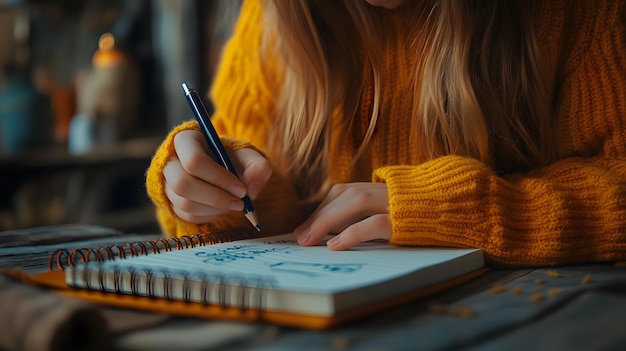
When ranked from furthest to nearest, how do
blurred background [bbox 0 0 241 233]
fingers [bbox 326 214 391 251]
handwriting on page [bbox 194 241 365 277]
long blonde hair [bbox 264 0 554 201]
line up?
blurred background [bbox 0 0 241 233]
long blonde hair [bbox 264 0 554 201]
fingers [bbox 326 214 391 251]
handwriting on page [bbox 194 241 365 277]

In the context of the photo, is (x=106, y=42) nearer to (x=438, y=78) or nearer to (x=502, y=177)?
(x=438, y=78)

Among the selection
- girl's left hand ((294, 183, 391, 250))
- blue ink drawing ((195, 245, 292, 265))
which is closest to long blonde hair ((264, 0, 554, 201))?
girl's left hand ((294, 183, 391, 250))

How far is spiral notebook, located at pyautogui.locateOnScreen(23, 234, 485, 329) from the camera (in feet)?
1.22

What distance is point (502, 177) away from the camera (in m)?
0.67

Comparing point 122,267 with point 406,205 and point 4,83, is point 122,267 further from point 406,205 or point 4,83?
point 4,83

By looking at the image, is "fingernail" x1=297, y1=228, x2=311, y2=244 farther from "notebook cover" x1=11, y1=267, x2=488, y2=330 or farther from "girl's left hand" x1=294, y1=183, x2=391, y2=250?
"notebook cover" x1=11, y1=267, x2=488, y2=330

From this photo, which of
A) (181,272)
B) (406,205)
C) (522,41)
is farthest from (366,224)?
(522,41)

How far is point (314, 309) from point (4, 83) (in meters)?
2.22

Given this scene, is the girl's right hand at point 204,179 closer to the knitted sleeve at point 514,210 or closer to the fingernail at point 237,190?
the fingernail at point 237,190

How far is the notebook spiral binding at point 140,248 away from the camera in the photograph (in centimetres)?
49

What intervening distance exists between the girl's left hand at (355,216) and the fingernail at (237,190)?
0.23ft

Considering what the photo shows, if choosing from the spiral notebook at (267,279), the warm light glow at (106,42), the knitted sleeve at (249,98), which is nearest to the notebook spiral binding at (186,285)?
the spiral notebook at (267,279)

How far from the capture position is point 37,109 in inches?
90.8

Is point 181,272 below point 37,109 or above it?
below
